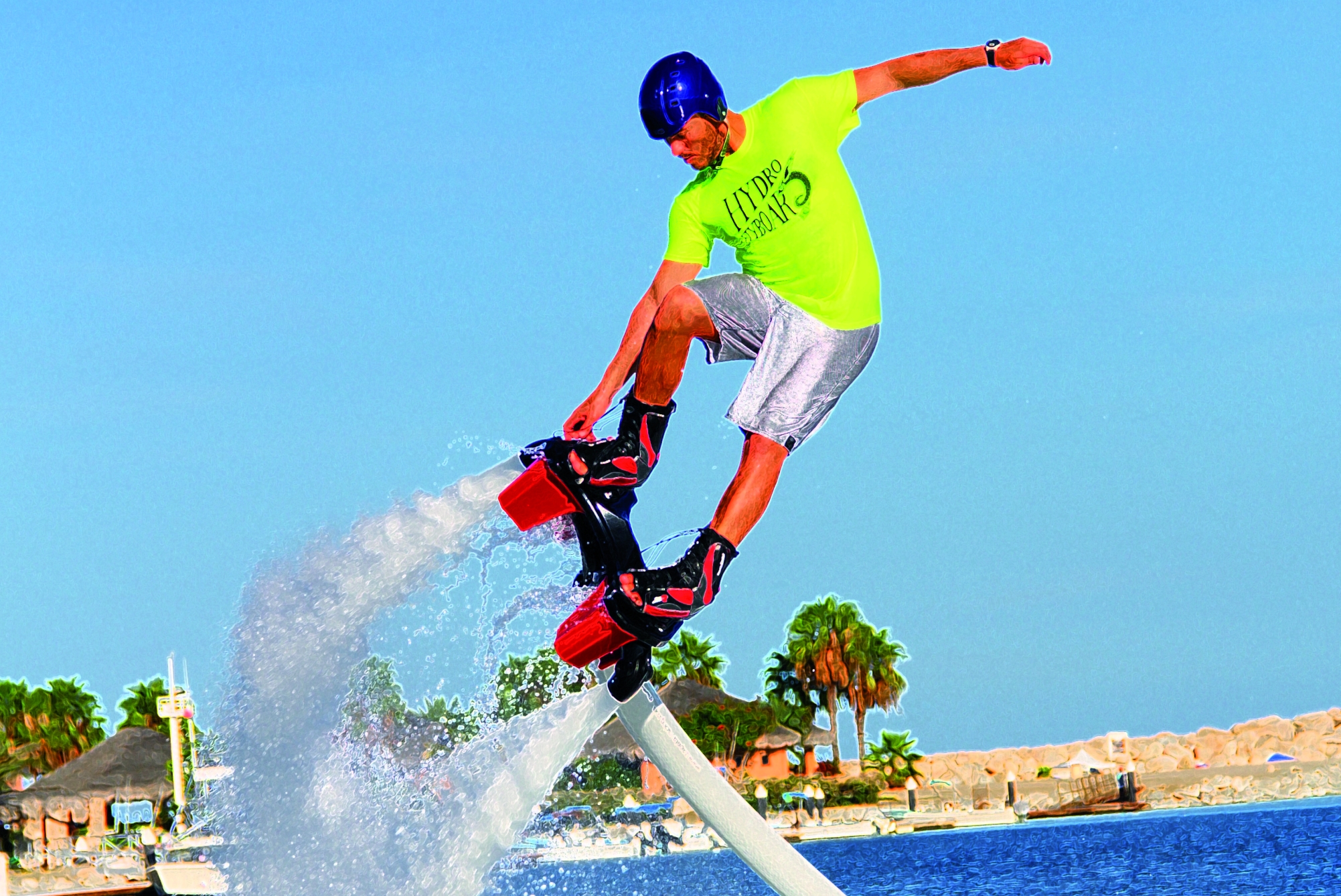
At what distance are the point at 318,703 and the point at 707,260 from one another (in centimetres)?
303

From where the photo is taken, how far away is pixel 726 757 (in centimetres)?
6306

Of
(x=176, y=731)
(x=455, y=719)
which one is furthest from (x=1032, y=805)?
(x=455, y=719)

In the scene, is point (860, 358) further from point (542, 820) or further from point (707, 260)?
point (542, 820)

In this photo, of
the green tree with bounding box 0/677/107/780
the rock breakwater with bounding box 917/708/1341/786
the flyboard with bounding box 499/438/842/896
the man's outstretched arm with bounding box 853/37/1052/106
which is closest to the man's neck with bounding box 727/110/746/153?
the man's outstretched arm with bounding box 853/37/1052/106

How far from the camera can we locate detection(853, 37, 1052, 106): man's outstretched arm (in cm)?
782

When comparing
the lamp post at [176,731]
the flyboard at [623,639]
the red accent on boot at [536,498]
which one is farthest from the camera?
the lamp post at [176,731]

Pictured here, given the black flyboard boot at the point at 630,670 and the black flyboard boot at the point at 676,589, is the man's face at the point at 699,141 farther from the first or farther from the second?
the black flyboard boot at the point at 630,670

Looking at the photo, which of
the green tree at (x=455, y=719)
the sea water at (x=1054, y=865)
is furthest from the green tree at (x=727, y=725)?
the green tree at (x=455, y=719)

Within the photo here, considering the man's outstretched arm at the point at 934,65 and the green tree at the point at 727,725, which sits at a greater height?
the green tree at the point at 727,725

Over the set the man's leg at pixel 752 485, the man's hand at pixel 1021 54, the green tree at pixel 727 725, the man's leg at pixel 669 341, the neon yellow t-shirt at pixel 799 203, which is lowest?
the man's leg at pixel 752 485

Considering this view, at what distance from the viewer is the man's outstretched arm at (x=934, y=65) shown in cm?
782

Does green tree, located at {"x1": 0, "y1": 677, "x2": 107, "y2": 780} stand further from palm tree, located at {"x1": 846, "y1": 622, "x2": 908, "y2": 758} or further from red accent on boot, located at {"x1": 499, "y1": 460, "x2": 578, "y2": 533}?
red accent on boot, located at {"x1": 499, "y1": 460, "x2": 578, "y2": 533}

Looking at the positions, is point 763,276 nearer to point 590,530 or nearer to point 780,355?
point 780,355

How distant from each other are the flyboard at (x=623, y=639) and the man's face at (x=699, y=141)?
1440mm
